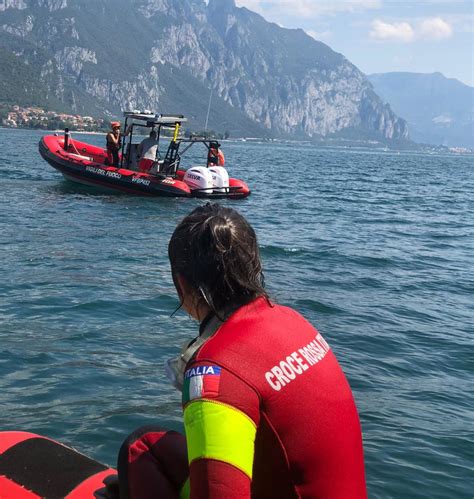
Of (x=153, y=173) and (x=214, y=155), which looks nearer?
(x=153, y=173)

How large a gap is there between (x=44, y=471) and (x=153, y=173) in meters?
20.1

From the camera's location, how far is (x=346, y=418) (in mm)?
2371

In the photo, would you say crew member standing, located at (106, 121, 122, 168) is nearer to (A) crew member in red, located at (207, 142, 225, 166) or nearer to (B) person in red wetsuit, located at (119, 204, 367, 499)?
(A) crew member in red, located at (207, 142, 225, 166)

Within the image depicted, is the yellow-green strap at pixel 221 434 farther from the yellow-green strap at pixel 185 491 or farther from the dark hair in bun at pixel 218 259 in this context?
the yellow-green strap at pixel 185 491

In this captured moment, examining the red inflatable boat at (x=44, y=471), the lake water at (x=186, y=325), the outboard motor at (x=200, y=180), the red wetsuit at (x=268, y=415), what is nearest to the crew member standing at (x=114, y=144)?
the outboard motor at (x=200, y=180)

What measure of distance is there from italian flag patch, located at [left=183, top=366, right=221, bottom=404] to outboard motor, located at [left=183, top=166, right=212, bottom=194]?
20.4 m

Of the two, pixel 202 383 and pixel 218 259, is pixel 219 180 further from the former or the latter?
pixel 202 383

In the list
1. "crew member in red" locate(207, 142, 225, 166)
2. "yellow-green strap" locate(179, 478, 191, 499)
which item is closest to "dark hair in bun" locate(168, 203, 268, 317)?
"yellow-green strap" locate(179, 478, 191, 499)

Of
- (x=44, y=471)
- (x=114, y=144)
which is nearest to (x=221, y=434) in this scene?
(x=44, y=471)

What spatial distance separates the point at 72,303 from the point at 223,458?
7.62 m

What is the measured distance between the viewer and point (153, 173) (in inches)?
906

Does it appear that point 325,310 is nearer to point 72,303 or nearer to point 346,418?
point 72,303

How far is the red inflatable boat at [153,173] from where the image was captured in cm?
2238

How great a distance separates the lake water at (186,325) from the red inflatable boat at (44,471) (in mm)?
2112
